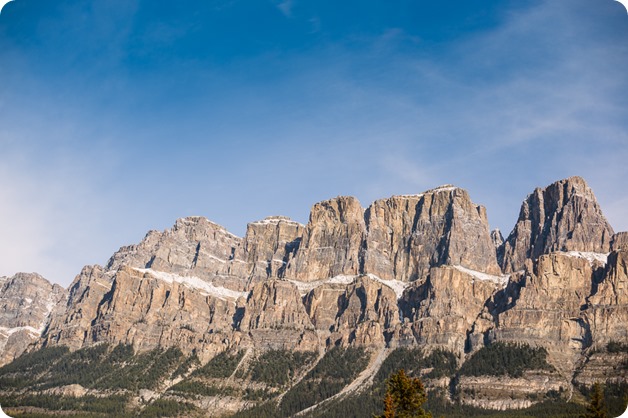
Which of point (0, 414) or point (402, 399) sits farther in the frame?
point (402, 399)

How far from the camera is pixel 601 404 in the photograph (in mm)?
90938

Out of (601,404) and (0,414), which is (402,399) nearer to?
(601,404)

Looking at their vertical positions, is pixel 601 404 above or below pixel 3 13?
below

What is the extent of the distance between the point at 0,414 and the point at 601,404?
64.7 meters

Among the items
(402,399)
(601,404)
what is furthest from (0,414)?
(601,404)

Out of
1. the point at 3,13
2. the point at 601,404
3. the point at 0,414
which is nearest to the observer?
the point at 0,414

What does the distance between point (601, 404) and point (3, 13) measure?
7717 centimetres

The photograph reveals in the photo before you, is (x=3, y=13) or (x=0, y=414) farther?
(x=3, y=13)

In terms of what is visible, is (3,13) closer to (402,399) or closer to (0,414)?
(0,414)

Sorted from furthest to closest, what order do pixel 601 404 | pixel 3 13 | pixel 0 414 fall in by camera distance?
pixel 601 404
pixel 3 13
pixel 0 414

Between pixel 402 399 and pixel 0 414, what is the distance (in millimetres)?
37148

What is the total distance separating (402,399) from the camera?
3078 inches

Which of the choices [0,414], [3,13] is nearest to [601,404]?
[0,414]

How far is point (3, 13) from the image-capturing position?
76750 millimetres
